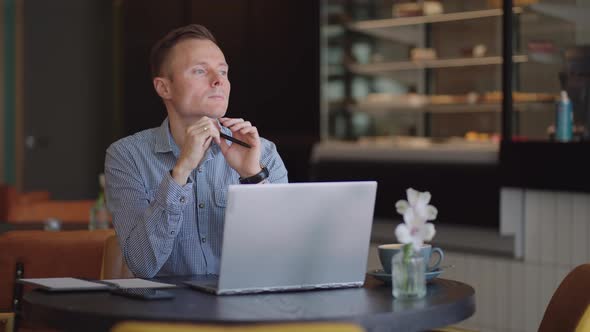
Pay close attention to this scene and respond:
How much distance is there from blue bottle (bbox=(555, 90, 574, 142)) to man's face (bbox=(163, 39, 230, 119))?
241 centimetres

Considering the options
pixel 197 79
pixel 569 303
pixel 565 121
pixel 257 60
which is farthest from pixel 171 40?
pixel 257 60

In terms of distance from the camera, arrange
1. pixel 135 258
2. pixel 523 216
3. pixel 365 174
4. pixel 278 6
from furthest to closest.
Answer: pixel 278 6 → pixel 365 174 → pixel 523 216 → pixel 135 258

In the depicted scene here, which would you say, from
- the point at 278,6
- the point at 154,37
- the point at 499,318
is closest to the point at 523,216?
the point at 499,318

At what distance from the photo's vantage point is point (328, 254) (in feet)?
6.21

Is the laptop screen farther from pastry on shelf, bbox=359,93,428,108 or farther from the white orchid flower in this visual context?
pastry on shelf, bbox=359,93,428,108

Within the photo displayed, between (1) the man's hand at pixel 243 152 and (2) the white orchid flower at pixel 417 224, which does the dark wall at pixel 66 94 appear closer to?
(1) the man's hand at pixel 243 152

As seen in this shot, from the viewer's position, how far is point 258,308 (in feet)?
5.50

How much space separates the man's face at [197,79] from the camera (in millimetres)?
2311

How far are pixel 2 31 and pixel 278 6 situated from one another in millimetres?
2941

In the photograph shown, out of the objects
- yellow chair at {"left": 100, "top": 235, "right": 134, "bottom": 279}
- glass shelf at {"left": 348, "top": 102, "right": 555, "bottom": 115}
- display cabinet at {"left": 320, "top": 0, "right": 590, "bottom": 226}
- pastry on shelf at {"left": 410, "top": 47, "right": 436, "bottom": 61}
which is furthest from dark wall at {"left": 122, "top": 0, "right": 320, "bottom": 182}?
yellow chair at {"left": 100, "top": 235, "right": 134, "bottom": 279}

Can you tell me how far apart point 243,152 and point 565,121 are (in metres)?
2.45

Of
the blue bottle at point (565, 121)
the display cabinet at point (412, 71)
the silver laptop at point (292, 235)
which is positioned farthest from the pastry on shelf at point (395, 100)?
the silver laptop at point (292, 235)

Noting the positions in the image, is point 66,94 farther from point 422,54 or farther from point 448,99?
point 448,99

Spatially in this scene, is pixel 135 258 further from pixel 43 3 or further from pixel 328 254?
pixel 43 3
